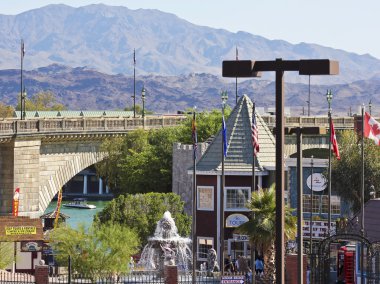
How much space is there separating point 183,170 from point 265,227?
27170 millimetres

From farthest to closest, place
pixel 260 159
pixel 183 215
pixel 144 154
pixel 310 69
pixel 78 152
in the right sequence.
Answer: pixel 78 152, pixel 144 154, pixel 183 215, pixel 260 159, pixel 310 69

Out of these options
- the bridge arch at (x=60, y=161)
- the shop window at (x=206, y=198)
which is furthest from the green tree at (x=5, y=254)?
the bridge arch at (x=60, y=161)

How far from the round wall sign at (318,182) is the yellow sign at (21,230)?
15343 mm

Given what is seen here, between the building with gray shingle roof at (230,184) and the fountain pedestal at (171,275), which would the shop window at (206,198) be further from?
the fountain pedestal at (171,275)

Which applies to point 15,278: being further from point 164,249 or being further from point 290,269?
point 290,269

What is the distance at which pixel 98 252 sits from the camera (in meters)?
50.6

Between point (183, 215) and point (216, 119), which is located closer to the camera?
point (183, 215)

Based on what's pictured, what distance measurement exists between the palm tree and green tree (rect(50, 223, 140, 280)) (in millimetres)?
4712

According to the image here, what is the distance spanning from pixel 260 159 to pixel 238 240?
214 inches

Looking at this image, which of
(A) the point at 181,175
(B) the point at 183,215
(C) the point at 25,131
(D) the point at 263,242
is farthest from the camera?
(C) the point at 25,131

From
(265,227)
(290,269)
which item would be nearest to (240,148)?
(290,269)

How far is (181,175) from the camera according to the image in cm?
7519

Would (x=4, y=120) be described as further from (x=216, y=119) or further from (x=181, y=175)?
(x=181, y=175)

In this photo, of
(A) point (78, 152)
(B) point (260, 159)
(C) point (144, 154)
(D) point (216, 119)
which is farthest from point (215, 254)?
(A) point (78, 152)
